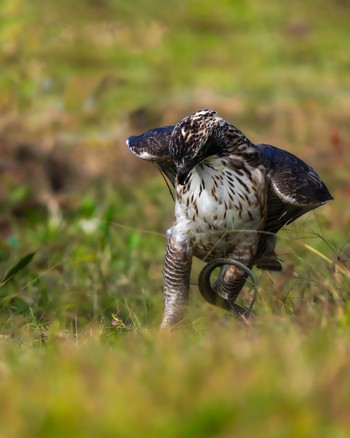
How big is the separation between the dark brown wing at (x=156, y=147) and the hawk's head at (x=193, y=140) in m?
0.28

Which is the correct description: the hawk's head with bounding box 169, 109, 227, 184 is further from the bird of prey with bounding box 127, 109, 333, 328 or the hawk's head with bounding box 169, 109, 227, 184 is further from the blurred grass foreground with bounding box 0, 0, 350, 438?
the blurred grass foreground with bounding box 0, 0, 350, 438

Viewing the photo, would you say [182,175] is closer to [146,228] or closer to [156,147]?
[156,147]

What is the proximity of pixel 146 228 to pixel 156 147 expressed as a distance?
413 cm

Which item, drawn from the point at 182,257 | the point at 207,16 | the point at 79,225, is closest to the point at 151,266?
the point at 79,225

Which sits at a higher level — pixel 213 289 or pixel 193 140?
pixel 193 140

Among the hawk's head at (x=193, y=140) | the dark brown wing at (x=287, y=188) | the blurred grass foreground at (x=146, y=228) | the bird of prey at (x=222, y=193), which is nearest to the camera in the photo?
the blurred grass foreground at (x=146, y=228)

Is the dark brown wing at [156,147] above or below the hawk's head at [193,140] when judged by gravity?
below

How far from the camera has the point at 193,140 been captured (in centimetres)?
499

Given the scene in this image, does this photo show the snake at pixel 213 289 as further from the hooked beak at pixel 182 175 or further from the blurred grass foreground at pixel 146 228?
the hooked beak at pixel 182 175

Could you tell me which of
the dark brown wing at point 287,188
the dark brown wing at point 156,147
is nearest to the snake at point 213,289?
the dark brown wing at point 287,188

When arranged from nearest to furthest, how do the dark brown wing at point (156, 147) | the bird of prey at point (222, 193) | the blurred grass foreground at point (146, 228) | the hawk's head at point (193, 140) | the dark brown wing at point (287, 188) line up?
the blurred grass foreground at point (146, 228) < the hawk's head at point (193, 140) < the bird of prey at point (222, 193) < the dark brown wing at point (287, 188) < the dark brown wing at point (156, 147)

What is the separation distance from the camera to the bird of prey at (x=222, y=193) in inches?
201

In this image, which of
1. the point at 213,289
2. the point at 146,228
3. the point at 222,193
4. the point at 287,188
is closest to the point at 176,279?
the point at 213,289

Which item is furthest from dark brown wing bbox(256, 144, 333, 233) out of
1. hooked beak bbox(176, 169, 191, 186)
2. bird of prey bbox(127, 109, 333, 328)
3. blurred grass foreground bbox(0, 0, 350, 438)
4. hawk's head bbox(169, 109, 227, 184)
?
hooked beak bbox(176, 169, 191, 186)
